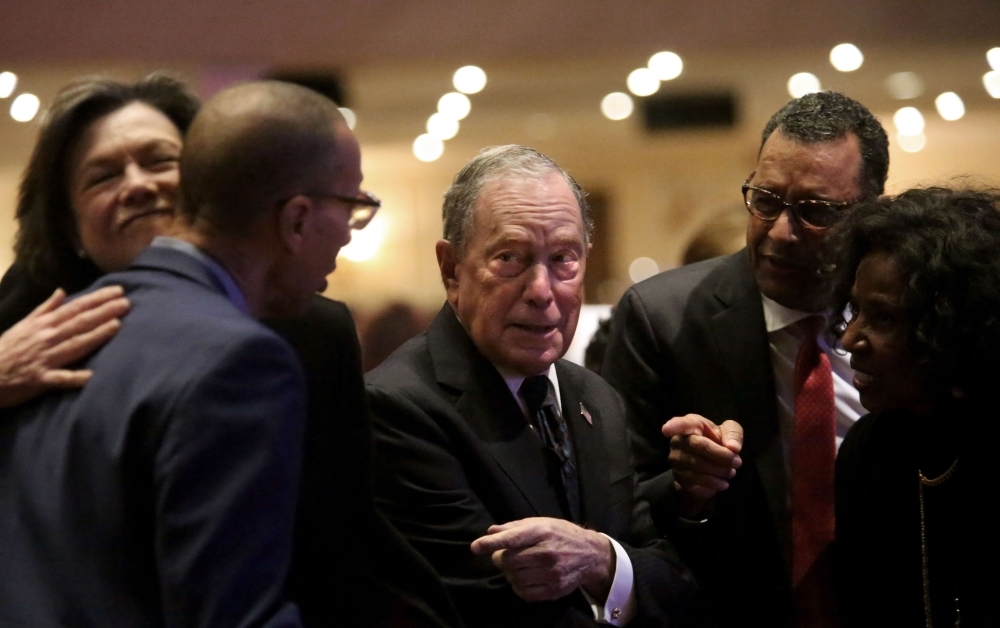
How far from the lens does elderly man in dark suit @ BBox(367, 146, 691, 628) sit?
7.09 feet

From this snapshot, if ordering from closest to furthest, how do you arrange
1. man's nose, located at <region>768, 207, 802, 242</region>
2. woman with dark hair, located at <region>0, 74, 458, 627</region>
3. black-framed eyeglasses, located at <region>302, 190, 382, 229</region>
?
black-framed eyeglasses, located at <region>302, 190, 382, 229</region> → woman with dark hair, located at <region>0, 74, 458, 627</region> → man's nose, located at <region>768, 207, 802, 242</region>

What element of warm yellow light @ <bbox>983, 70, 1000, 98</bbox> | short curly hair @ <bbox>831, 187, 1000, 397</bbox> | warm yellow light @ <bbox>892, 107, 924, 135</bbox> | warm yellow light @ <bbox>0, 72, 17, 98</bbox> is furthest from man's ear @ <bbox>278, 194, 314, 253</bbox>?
warm yellow light @ <bbox>892, 107, 924, 135</bbox>

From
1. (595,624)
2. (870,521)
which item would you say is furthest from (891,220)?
(595,624)

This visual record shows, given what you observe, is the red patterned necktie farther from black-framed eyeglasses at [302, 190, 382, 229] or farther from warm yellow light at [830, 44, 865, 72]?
warm yellow light at [830, 44, 865, 72]

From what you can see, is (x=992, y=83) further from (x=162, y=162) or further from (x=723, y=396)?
(x=162, y=162)

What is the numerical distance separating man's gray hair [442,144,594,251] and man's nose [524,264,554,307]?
0.52ft

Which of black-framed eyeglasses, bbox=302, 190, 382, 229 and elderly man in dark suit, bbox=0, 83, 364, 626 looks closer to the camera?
elderly man in dark suit, bbox=0, 83, 364, 626

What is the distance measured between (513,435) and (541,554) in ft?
0.98

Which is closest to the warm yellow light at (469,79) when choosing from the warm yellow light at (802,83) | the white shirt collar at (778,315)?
the warm yellow light at (802,83)

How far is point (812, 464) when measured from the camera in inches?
104

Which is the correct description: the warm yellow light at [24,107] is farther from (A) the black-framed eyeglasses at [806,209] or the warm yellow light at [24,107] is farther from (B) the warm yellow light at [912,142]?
(B) the warm yellow light at [912,142]

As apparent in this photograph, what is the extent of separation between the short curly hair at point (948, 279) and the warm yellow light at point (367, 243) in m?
6.52

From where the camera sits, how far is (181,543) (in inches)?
54.6

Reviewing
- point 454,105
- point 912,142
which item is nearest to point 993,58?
point 912,142
